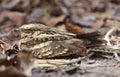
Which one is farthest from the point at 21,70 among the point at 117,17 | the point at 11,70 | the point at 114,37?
the point at 117,17

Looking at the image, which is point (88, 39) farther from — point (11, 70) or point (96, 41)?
point (11, 70)

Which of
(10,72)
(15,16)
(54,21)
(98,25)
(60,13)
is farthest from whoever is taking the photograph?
(60,13)

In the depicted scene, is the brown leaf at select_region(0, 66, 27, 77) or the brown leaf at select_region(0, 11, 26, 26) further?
the brown leaf at select_region(0, 11, 26, 26)

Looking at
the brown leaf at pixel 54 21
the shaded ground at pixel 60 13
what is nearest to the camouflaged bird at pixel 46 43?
the shaded ground at pixel 60 13

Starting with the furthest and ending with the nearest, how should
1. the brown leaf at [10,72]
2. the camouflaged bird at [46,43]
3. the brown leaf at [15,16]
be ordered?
1. the brown leaf at [15,16]
2. the camouflaged bird at [46,43]
3. the brown leaf at [10,72]

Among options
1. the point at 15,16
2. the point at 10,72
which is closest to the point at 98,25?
the point at 15,16

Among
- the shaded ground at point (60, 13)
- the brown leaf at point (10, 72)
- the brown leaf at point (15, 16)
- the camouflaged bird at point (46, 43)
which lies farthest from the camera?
the brown leaf at point (15, 16)

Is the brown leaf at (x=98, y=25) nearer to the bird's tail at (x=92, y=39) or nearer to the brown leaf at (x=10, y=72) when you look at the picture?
the bird's tail at (x=92, y=39)

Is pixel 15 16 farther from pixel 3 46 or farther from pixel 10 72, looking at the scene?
pixel 10 72

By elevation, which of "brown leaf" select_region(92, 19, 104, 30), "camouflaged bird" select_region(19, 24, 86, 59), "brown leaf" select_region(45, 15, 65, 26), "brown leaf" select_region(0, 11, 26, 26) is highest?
"brown leaf" select_region(0, 11, 26, 26)

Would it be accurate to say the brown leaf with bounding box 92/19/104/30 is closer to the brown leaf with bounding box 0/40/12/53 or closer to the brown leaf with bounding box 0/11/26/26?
the brown leaf with bounding box 0/11/26/26

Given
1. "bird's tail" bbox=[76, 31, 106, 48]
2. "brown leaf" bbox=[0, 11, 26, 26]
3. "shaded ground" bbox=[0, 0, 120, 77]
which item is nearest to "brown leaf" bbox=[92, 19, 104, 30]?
"shaded ground" bbox=[0, 0, 120, 77]
